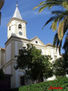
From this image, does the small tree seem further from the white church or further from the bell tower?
the bell tower

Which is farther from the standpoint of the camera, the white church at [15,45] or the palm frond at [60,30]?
the white church at [15,45]

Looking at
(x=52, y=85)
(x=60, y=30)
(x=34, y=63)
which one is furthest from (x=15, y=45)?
(x=60, y=30)

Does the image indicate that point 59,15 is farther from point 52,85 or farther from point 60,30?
point 52,85

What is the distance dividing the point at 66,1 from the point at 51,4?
126cm

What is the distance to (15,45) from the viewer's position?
38.2m

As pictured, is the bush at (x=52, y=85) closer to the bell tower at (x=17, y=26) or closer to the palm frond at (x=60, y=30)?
the palm frond at (x=60, y=30)

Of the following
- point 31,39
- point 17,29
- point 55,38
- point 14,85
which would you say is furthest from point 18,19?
point 55,38

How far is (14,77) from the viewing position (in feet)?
116

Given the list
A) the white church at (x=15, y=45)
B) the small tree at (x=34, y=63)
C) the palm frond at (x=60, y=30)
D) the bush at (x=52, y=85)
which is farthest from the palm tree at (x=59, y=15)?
the white church at (x=15, y=45)

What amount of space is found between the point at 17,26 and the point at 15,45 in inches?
229

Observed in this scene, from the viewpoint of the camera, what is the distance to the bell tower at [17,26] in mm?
40875

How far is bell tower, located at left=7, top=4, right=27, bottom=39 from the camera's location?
134 ft

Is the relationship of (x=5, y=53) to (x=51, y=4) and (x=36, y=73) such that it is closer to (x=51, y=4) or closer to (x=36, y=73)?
(x=36, y=73)

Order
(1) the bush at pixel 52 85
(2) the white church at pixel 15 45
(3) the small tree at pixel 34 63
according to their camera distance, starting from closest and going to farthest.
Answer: (1) the bush at pixel 52 85
(3) the small tree at pixel 34 63
(2) the white church at pixel 15 45
